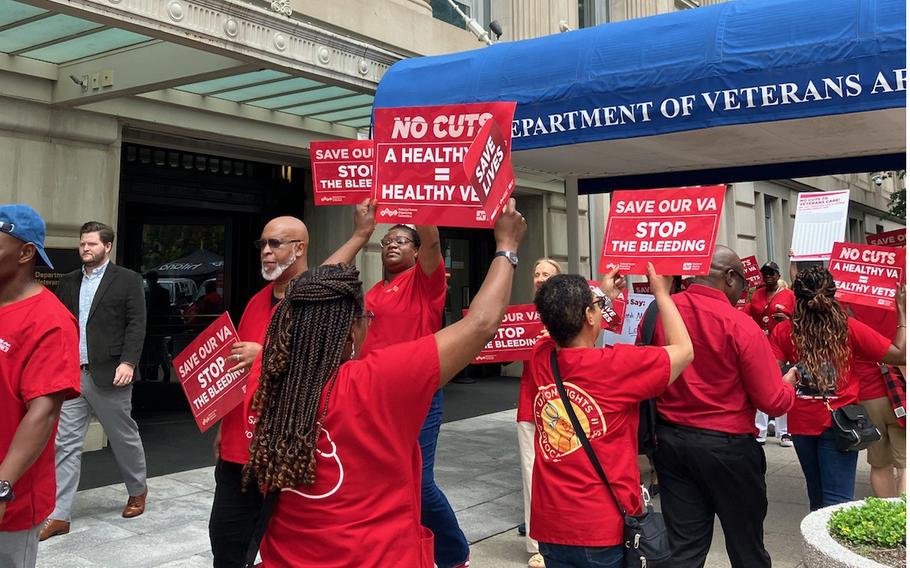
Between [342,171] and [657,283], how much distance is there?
2.19m

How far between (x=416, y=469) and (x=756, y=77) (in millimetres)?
3935

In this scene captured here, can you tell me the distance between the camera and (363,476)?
6.17ft

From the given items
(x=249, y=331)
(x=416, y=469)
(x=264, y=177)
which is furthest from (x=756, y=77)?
(x=264, y=177)

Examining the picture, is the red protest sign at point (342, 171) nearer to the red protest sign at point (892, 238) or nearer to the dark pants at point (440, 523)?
the dark pants at point (440, 523)

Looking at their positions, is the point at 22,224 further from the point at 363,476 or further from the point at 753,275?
the point at 753,275

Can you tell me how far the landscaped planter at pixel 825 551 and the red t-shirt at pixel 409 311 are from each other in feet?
6.71

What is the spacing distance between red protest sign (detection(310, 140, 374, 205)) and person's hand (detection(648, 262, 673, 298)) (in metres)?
1.91

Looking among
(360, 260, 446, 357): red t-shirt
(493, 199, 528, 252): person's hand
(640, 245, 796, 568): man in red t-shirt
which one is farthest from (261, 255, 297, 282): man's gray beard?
(640, 245, 796, 568): man in red t-shirt

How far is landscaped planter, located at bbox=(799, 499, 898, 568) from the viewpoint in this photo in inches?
100

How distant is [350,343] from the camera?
201cm

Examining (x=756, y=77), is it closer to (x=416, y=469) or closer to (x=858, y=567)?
(x=858, y=567)

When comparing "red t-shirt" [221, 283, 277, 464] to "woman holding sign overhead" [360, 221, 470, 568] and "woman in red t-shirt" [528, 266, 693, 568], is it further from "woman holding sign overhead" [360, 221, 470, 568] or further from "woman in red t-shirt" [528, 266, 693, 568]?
"woman in red t-shirt" [528, 266, 693, 568]

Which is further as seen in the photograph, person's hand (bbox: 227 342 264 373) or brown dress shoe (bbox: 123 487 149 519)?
brown dress shoe (bbox: 123 487 149 519)

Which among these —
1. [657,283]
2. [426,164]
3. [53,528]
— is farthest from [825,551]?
[53,528]
